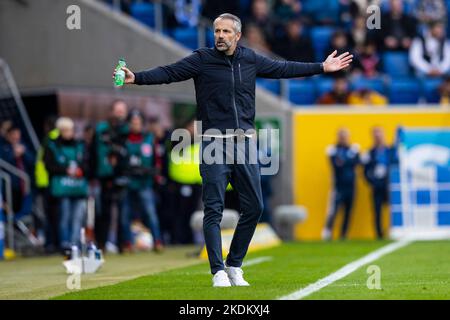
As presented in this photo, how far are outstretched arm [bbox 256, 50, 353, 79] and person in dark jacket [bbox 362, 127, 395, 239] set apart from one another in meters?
11.0

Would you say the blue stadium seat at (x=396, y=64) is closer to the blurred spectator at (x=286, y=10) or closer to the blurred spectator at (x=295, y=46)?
the blurred spectator at (x=295, y=46)

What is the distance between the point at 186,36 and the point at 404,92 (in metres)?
4.32

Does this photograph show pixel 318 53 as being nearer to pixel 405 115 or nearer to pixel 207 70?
pixel 405 115

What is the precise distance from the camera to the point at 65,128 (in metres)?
17.5

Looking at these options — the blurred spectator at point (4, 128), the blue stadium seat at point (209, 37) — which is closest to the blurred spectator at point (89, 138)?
the blurred spectator at point (4, 128)

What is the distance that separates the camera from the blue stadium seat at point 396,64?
23.8 m

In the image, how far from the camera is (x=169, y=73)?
10.2 m

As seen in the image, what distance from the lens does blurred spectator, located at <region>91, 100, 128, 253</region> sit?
17.9m

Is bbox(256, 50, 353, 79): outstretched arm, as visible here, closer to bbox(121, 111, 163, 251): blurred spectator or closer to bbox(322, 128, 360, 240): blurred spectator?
bbox(121, 111, 163, 251): blurred spectator

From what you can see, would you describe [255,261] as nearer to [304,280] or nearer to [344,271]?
[344,271]

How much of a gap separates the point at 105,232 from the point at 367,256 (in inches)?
190

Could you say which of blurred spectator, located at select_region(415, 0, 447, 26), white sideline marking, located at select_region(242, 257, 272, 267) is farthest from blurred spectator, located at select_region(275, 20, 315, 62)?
white sideline marking, located at select_region(242, 257, 272, 267)

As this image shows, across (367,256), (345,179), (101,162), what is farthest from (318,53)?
(367,256)

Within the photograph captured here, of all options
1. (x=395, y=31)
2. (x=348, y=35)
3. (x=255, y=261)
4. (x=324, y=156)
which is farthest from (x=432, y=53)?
(x=255, y=261)
